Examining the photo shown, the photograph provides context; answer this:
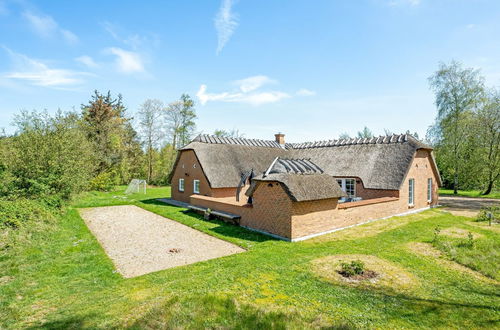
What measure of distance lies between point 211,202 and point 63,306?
10579 millimetres

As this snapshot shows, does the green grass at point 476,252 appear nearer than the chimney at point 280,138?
Yes

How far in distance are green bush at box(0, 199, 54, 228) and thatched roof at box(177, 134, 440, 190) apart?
954 cm

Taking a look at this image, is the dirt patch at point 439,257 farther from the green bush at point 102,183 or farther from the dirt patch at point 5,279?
the green bush at point 102,183

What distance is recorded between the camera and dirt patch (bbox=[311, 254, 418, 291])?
23.2 ft

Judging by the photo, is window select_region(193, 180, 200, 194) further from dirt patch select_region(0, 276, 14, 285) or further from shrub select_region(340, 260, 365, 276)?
shrub select_region(340, 260, 365, 276)

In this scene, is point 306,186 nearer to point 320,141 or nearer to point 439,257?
point 439,257

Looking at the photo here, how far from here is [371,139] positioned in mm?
20453

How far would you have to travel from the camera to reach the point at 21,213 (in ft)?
38.9

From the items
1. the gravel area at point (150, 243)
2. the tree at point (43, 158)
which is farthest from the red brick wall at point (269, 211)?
the tree at point (43, 158)

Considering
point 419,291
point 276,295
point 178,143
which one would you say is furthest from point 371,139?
point 178,143

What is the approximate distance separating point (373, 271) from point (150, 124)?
126ft

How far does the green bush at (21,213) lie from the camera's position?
11016 mm

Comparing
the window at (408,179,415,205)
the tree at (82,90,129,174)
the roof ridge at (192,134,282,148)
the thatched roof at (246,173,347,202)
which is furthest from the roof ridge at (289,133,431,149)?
the tree at (82,90,129,174)

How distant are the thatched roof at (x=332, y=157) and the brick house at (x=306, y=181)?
0.20 ft
